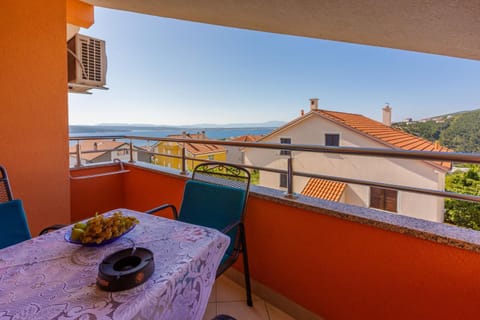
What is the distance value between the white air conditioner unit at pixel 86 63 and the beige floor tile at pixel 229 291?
7.36 feet

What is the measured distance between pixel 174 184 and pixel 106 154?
128cm

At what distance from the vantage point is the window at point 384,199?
552 centimetres

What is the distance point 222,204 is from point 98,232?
0.76 m

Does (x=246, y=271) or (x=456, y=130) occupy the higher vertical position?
(x=456, y=130)

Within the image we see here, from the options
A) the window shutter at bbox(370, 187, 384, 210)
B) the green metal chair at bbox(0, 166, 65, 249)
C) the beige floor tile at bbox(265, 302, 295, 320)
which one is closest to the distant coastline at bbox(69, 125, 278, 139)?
the green metal chair at bbox(0, 166, 65, 249)

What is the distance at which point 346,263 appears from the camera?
1.21 metres

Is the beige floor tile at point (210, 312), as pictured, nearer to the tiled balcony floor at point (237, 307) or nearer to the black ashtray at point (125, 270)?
the tiled balcony floor at point (237, 307)

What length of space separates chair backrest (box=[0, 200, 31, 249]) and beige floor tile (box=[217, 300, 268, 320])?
46.5 inches

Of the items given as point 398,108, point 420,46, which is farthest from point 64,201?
point 398,108

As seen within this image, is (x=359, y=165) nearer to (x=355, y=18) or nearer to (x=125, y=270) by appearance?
(x=355, y=18)

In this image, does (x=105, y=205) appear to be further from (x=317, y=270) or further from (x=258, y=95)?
(x=258, y=95)

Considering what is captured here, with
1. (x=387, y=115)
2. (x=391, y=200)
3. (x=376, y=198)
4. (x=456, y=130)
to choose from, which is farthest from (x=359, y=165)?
(x=456, y=130)

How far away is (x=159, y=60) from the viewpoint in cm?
773

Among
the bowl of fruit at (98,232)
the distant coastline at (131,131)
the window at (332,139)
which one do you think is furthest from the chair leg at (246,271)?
the window at (332,139)
